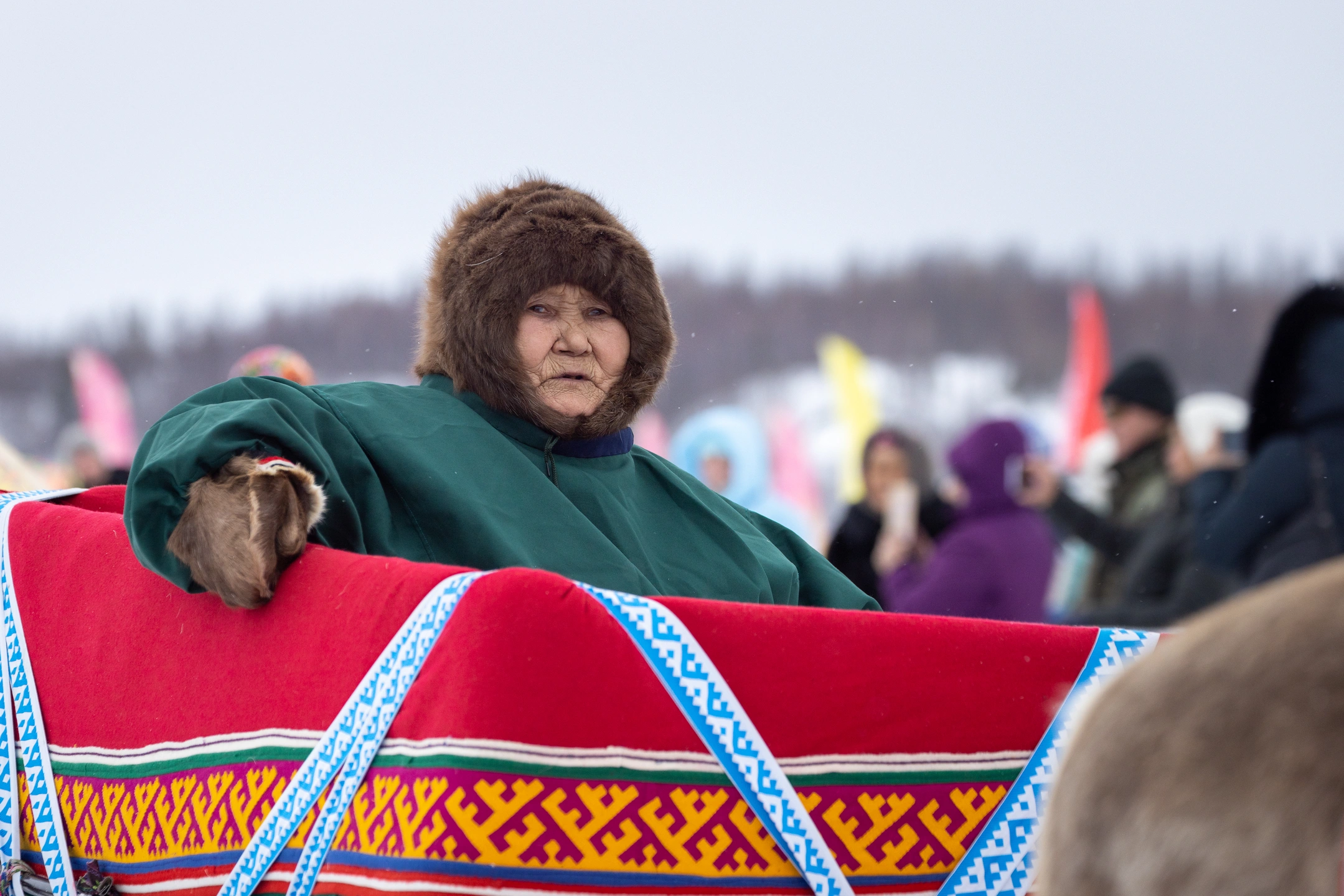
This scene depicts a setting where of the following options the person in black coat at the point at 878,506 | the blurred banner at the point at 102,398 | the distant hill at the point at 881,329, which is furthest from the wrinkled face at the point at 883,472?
the blurred banner at the point at 102,398

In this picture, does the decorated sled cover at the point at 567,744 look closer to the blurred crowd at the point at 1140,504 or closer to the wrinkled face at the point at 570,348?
the wrinkled face at the point at 570,348

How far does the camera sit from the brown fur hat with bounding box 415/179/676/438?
7.01 feet

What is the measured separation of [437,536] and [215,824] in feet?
1.82

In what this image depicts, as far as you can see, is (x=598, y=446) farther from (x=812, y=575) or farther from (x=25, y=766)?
(x=25, y=766)

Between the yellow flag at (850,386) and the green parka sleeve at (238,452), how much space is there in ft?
26.9

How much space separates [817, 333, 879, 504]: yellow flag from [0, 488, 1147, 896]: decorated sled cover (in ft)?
27.9

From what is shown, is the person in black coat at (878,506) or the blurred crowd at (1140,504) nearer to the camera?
the blurred crowd at (1140,504)

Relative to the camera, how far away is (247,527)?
57.6 inches

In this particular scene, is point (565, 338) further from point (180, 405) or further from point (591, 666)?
point (591, 666)

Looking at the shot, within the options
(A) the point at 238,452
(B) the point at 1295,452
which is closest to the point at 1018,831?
(A) the point at 238,452

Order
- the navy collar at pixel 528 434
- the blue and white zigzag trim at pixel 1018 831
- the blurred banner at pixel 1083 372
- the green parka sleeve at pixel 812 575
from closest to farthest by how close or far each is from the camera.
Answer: the blue and white zigzag trim at pixel 1018 831 < the navy collar at pixel 528 434 < the green parka sleeve at pixel 812 575 < the blurred banner at pixel 1083 372

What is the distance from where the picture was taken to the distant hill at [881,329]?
10.3 m

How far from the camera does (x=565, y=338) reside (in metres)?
2.21

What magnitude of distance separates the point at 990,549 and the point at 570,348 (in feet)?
6.81
